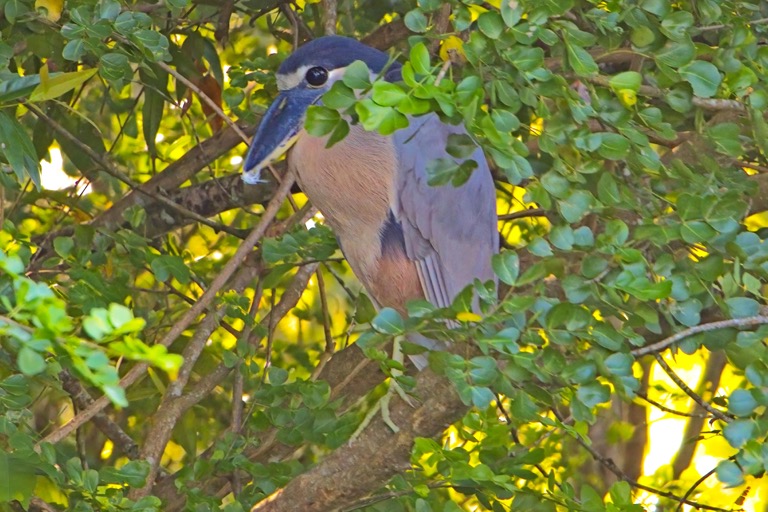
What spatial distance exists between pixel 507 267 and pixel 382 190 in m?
0.69

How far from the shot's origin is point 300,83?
5.15 feet

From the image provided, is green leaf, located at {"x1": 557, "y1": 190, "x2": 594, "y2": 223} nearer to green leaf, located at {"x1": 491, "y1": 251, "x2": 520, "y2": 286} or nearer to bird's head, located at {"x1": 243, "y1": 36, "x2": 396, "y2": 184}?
green leaf, located at {"x1": 491, "y1": 251, "x2": 520, "y2": 286}

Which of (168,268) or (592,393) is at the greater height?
(592,393)

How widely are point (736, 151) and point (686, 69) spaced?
123mm

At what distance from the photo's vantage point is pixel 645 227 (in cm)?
99

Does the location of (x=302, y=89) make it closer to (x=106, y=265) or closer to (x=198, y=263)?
(x=106, y=265)

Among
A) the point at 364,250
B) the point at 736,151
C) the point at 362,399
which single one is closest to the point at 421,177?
the point at 364,250

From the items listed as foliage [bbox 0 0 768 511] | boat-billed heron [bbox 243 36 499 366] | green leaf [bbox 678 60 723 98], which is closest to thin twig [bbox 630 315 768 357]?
foliage [bbox 0 0 768 511]

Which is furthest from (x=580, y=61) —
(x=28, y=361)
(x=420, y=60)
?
(x=28, y=361)

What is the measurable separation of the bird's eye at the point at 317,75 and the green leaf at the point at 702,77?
673mm

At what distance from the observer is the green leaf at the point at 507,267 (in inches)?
38.0

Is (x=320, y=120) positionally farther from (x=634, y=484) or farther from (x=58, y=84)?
(x=634, y=484)

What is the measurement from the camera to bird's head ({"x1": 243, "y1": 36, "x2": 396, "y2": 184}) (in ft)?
5.04

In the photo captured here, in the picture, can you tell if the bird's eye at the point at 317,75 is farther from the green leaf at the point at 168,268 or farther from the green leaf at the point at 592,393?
the green leaf at the point at 592,393
